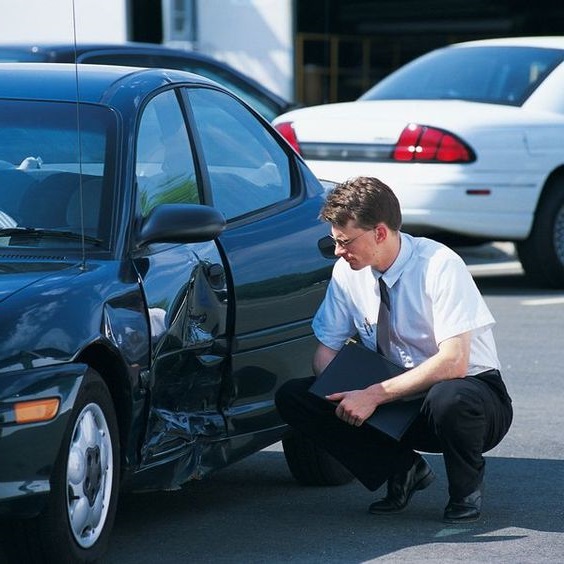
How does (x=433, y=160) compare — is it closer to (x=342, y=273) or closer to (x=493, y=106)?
(x=493, y=106)

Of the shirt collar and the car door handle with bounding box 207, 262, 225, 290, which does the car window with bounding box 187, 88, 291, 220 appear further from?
the shirt collar

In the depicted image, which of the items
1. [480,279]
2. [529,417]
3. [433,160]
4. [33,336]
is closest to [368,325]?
[33,336]

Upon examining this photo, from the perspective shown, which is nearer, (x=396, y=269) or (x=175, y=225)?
(x=175, y=225)

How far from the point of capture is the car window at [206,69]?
39.1ft

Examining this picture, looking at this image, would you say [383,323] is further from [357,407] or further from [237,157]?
[237,157]

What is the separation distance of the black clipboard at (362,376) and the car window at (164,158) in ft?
2.25

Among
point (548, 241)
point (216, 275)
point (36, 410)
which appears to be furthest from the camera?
point (548, 241)

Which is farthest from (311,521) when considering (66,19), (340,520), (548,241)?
(66,19)

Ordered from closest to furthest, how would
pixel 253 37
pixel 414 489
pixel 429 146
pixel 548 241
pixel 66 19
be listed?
1. pixel 414 489
2. pixel 429 146
3. pixel 548 241
4. pixel 66 19
5. pixel 253 37

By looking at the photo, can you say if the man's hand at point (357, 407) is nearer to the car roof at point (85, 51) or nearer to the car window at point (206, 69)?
the car roof at point (85, 51)

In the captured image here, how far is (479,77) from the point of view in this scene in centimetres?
1167

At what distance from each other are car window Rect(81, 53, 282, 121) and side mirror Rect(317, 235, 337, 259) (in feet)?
19.1

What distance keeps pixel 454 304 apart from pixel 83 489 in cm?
137

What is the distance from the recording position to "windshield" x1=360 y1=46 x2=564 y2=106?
11.5m
